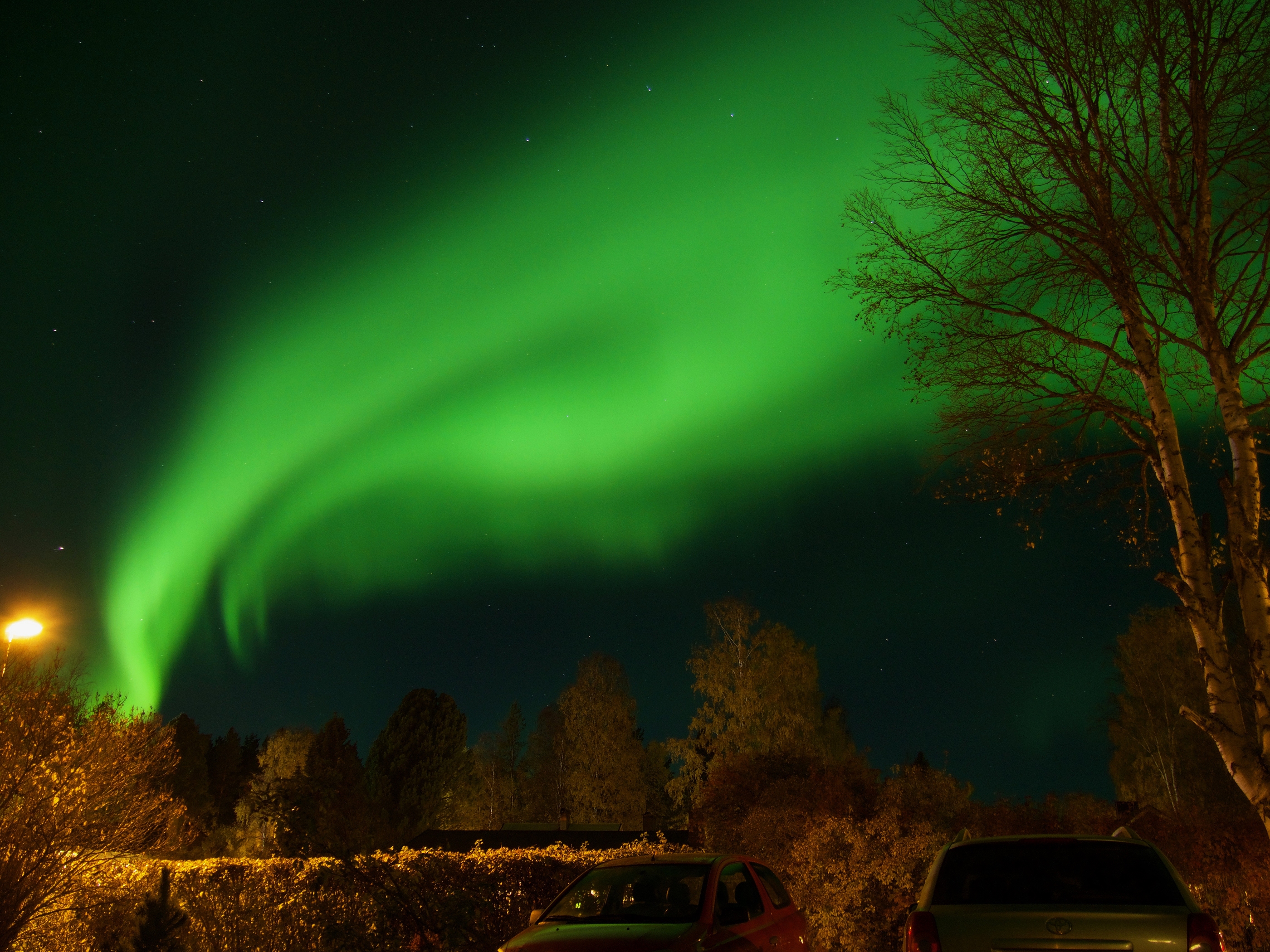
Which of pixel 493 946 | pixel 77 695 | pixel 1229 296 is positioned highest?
pixel 1229 296

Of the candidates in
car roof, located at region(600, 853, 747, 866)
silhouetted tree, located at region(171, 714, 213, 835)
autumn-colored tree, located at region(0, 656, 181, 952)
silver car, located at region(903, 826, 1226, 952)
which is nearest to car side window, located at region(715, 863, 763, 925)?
car roof, located at region(600, 853, 747, 866)

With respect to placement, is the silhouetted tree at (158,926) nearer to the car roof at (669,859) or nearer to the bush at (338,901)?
the bush at (338,901)

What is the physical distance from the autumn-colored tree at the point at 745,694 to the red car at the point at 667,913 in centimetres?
3520

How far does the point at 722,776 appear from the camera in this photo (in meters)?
22.2

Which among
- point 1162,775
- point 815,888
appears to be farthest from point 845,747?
point 815,888

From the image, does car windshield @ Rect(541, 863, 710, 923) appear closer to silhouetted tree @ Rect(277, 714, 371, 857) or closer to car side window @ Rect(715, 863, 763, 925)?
Result: car side window @ Rect(715, 863, 763, 925)

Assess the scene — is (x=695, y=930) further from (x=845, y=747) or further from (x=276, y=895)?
(x=845, y=747)

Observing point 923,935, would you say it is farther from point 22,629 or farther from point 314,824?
point 22,629

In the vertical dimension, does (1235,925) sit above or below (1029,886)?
below

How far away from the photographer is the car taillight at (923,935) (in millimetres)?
5988

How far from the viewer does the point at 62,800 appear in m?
14.9

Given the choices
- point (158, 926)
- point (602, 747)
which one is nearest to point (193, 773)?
point (602, 747)

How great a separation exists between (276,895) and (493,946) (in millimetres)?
3520

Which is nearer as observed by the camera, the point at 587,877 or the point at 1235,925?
the point at 587,877
